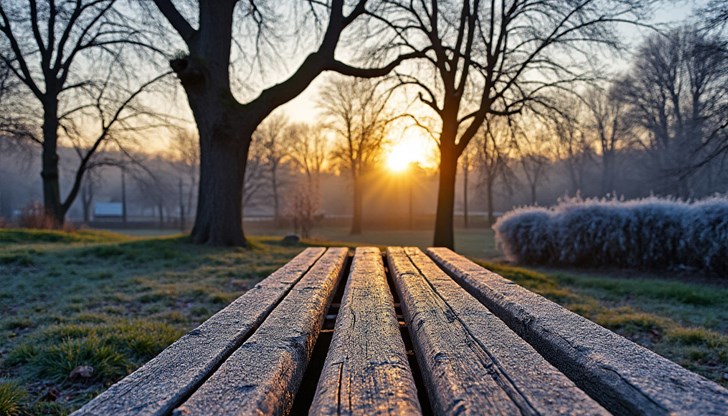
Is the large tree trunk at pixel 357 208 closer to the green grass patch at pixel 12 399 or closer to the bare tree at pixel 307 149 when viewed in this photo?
the bare tree at pixel 307 149

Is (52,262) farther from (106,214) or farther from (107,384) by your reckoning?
(106,214)

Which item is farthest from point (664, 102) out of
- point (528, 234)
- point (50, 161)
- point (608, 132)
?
point (50, 161)

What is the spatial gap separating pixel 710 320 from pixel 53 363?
597cm

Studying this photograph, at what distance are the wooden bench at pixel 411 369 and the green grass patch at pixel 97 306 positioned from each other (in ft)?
5.04

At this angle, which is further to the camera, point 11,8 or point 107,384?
point 11,8

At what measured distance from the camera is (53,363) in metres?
2.75

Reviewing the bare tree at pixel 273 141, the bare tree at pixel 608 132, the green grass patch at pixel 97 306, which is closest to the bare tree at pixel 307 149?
the bare tree at pixel 273 141

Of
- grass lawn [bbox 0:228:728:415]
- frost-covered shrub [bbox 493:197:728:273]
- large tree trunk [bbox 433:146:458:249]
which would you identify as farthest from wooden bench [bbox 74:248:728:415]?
large tree trunk [bbox 433:146:458:249]

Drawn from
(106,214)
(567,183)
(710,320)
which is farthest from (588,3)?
(106,214)

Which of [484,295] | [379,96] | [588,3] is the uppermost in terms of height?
[588,3]

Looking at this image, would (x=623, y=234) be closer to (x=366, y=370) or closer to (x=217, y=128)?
(x=217, y=128)

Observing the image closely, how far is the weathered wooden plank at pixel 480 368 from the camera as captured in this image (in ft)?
2.79

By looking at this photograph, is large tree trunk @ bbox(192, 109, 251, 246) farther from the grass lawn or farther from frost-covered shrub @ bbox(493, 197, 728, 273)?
frost-covered shrub @ bbox(493, 197, 728, 273)

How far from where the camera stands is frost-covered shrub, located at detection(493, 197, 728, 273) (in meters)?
8.67
